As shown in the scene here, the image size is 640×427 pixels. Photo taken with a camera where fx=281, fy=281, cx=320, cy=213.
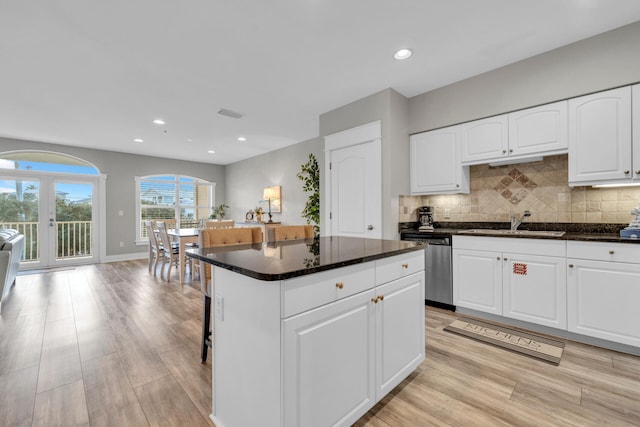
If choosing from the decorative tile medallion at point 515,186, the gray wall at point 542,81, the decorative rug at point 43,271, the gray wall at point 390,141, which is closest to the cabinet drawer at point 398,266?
the gray wall at point 390,141

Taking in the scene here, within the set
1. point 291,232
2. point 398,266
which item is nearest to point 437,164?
point 291,232

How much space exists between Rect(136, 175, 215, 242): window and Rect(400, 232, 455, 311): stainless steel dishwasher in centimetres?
635

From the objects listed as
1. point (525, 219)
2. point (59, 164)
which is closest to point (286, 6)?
point (525, 219)

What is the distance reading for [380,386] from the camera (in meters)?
1.54

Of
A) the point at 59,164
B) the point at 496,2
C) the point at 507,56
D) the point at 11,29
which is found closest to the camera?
the point at 496,2

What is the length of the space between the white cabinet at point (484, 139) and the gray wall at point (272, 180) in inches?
96.8

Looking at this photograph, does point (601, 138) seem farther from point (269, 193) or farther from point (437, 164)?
point (269, 193)

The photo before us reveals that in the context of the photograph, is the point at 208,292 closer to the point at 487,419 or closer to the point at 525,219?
the point at 487,419

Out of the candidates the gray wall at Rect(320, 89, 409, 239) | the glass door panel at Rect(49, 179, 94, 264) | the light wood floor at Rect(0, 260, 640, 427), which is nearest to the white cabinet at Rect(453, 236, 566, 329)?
the light wood floor at Rect(0, 260, 640, 427)

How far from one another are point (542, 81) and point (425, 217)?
173 centimetres

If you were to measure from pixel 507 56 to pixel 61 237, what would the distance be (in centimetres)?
808

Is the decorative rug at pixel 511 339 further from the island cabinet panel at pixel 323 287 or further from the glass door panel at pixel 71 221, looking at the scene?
the glass door panel at pixel 71 221

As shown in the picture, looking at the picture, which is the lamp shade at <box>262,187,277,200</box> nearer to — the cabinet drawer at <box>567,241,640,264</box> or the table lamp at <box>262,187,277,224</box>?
the table lamp at <box>262,187,277,224</box>

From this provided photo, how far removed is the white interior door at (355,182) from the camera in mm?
3307
